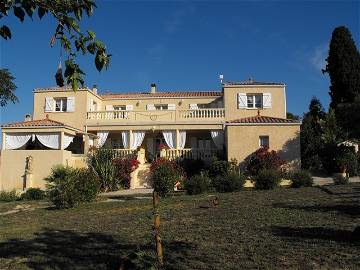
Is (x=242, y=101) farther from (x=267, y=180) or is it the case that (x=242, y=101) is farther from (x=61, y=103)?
(x=61, y=103)

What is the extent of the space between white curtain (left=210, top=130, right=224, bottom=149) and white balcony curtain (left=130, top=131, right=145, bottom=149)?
17.0 feet

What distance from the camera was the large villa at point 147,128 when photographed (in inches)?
1105

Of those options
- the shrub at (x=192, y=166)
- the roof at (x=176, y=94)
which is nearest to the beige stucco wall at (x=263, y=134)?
the shrub at (x=192, y=166)

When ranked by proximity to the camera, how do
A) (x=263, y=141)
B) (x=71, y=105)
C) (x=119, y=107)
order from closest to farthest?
(x=263, y=141)
(x=71, y=105)
(x=119, y=107)

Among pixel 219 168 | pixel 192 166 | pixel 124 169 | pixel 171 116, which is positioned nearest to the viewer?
pixel 219 168

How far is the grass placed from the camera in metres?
7.45

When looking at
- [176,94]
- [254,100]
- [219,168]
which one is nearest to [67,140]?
[176,94]

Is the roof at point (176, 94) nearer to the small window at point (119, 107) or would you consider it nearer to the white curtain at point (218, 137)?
the small window at point (119, 107)

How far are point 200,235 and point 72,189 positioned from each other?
887 cm

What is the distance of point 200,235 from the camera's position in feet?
32.1

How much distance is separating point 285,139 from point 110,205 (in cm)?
1418

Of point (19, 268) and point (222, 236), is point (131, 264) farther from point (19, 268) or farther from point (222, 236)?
point (222, 236)

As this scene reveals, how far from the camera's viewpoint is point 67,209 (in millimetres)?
16938

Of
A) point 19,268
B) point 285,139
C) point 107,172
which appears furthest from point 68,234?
point 285,139
